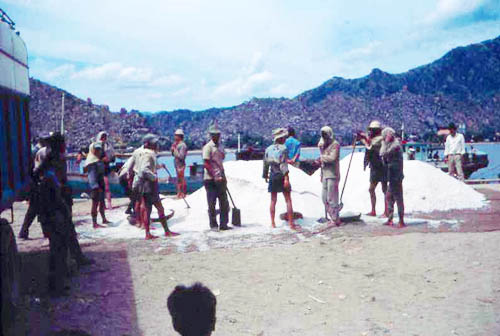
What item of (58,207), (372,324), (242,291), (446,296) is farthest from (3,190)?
(446,296)

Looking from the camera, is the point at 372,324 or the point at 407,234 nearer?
the point at 372,324

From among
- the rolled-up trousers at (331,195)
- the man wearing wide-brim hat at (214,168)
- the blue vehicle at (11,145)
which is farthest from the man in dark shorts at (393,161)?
the blue vehicle at (11,145)

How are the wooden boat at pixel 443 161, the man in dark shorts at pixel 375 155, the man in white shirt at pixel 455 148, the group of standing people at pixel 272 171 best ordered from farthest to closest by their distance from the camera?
the wooden boat at pixel 443 161, the man in white shirt at pixel 455 148, the man in dark shorts at pixel 375 155, the group of standing people at pixel 272 171

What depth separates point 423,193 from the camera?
1097cm

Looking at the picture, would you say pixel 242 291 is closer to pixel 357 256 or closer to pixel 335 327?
pixel 335 327

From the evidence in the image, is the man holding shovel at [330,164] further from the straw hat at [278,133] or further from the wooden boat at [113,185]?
the wooden boat at [113,185]

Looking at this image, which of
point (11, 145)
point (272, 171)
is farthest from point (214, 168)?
point (11, 145)

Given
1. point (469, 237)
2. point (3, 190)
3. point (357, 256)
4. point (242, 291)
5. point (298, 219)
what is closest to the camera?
point (3, 190)

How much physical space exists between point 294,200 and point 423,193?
11.3ft

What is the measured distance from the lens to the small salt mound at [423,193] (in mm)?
10604

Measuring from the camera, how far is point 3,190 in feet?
14.1

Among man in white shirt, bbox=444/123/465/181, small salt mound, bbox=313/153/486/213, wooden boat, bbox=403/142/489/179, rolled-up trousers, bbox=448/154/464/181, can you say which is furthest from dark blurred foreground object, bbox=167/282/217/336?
wooden boat, bbox=403/142/489/179

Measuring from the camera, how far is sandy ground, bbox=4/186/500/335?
4027 mm

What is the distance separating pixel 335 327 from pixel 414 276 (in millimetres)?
1761
